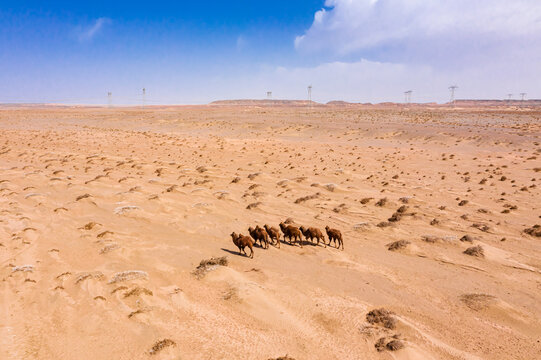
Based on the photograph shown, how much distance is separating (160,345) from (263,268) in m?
4.67

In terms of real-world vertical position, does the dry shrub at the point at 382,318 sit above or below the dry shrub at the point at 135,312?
below

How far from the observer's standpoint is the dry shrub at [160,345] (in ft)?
23.7

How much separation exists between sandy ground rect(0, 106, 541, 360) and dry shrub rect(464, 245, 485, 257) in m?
0.28

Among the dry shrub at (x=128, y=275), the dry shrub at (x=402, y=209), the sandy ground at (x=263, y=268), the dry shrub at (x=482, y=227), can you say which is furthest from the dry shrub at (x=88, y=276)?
the dry shrub at (x=482, y=227)

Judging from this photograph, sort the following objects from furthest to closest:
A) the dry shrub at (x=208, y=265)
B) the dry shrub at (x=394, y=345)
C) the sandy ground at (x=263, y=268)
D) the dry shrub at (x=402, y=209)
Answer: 1. the dry shrub at (x=402, y=209)
2. the dry shrub at (x=208, y=265)
3. the sandy ground at (x=263, y=268)
4. the dry shrub at (x=394, y=345)

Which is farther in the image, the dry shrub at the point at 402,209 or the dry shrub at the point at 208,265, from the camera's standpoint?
the dry shrub at the point at 402,209

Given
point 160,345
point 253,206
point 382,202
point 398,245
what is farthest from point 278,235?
point 382,202

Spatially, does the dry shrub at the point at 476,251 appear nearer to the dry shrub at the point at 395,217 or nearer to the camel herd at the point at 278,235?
the dry shrub at the point at 395,217

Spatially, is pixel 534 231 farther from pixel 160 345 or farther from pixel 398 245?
pixel 160 345

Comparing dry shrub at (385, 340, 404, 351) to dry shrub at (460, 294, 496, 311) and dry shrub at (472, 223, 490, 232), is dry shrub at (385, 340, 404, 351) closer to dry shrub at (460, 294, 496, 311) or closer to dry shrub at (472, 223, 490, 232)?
dry shrub at (460, 294, 496, 311)

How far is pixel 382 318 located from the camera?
8.56m

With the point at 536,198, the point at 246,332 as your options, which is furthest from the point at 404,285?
the point at 536,198

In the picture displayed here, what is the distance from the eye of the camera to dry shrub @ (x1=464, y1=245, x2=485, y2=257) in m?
12.5

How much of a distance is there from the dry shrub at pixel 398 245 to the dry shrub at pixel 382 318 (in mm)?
4845
